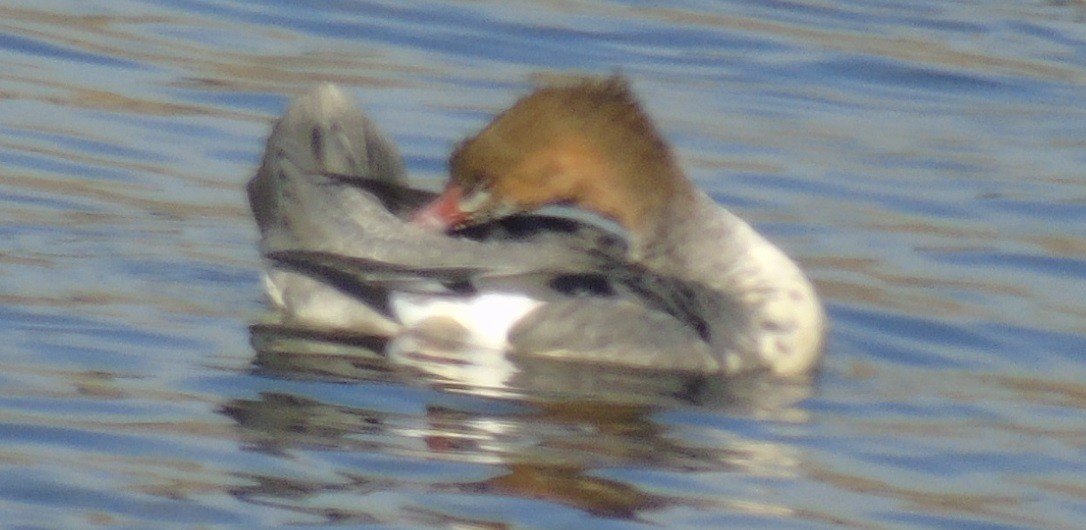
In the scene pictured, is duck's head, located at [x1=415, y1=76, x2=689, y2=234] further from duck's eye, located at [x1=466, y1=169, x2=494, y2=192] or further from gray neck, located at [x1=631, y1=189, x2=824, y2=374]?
gray neck, located at [x1=631, y1=189, x2=824, y2=374]

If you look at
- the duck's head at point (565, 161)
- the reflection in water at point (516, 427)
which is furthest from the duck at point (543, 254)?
the reflection in water at point (516, 427)

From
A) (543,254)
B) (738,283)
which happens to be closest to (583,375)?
(543,254)

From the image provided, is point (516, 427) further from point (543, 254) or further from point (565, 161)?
point (565, 161)

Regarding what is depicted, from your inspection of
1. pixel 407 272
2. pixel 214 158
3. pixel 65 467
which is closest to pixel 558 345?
pixel 407 272

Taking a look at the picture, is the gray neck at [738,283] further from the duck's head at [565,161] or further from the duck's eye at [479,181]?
the duck's eye at [479,181]

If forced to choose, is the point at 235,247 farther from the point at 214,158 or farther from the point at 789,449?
the point at 789,449

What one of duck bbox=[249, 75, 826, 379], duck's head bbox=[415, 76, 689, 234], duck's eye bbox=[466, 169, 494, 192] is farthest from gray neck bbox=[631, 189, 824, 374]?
duck's eye bbox=[466, 169, 494, 192]
